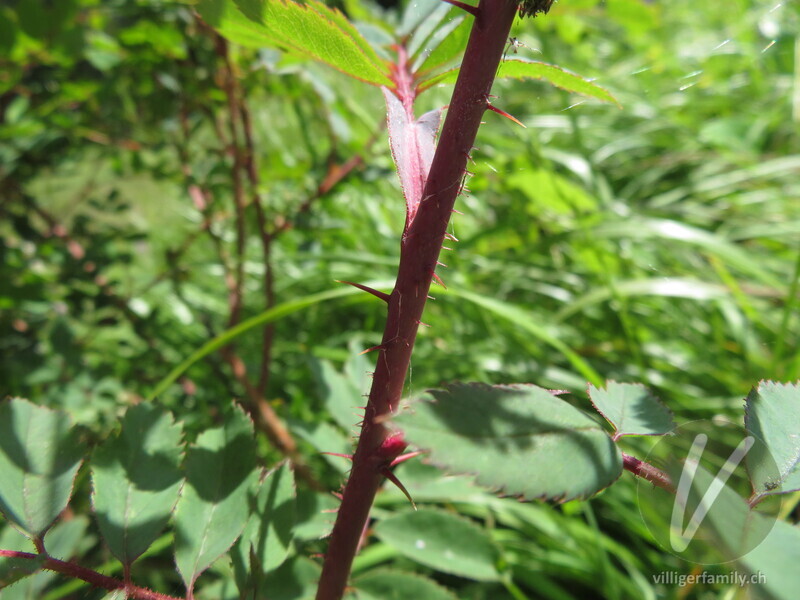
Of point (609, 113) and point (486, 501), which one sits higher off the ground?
point (609, 113)

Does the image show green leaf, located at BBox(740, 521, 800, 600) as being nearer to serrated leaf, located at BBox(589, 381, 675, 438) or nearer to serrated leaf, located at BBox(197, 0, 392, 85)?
serrated leaf, located at BBox(589, 381, 675, 438)

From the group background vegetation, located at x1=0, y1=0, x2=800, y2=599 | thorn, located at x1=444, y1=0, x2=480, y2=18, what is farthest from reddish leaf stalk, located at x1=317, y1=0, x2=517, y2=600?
background vegetation, located at x1=0, y1=0, x2=800, y2=599

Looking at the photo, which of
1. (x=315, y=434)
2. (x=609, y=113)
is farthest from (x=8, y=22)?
(x=609, y=113)

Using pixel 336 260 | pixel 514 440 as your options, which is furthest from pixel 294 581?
pixel 336 260

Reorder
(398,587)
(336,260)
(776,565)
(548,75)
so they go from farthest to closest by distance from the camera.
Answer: (336,260)
(398,587)
(548,75)
(776,565)

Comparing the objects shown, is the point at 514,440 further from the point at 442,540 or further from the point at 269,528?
the point at 442,540

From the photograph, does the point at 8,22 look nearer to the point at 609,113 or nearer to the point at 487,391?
the point at 487,391

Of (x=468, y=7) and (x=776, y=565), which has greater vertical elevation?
(x=468, y=7)
